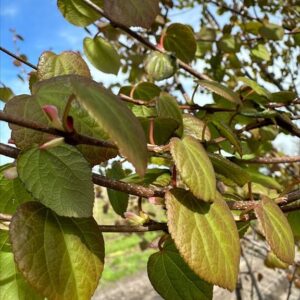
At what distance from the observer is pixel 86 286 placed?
50cm

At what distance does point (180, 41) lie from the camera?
3.80 ft

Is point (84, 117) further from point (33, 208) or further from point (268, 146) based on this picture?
point (268, 146)

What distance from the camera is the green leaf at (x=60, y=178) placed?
46 centimetres

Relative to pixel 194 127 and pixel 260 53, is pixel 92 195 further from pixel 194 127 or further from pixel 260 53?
pixel 260 53

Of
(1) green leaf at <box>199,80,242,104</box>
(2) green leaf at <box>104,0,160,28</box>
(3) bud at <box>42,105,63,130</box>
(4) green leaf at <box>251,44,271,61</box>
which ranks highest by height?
(4) green leaf at <box>251,44,271,61</box>

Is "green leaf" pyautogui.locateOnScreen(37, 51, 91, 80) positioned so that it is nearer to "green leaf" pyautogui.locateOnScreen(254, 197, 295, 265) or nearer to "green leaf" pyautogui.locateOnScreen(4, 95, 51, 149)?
"green leaf" pyautogui.locateOnScreen(4, 95, 51, 149)

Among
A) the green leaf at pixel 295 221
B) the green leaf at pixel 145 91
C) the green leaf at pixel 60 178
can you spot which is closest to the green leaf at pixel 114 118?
the green leaf at pixel 60 178

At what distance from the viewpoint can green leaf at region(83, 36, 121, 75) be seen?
117 centimetres

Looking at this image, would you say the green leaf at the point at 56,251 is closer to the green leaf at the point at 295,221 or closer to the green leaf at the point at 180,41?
the green leaf at the point at 295,221

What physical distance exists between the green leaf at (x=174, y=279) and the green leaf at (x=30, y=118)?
27 cm

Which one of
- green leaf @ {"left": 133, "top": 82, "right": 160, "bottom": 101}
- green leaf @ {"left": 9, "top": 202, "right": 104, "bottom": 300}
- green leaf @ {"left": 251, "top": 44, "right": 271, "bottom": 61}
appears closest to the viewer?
green leaf @ {"left": 9, "top": 202, "right": 104, "bottom": 300}

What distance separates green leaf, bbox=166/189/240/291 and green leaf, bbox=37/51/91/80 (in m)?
0.26

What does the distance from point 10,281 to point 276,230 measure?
339mm

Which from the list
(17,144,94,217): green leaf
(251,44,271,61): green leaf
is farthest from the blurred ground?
(17,144,94,217): green leaf
